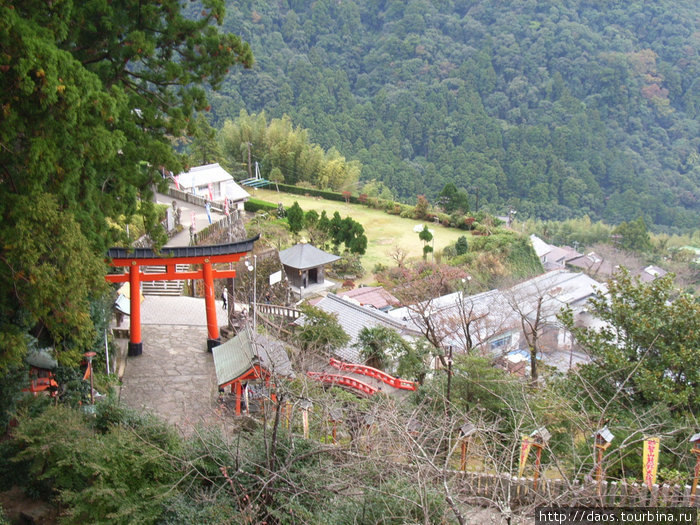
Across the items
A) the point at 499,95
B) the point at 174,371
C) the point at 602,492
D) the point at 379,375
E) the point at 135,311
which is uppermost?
the point at 499,95

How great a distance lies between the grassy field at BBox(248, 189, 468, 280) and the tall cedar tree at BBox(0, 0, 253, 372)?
51.4ft

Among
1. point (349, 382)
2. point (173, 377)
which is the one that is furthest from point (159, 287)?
point (349, 382)

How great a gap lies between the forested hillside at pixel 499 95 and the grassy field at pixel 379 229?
16.4 metres

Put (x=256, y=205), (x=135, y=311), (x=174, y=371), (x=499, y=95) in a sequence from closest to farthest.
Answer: (x=174, y=371) → (x=135, y=311) → (x=256, y=205) → (x=499, y=95)

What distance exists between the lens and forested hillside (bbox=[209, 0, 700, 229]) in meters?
51.1

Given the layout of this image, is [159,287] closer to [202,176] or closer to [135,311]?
[135,311]

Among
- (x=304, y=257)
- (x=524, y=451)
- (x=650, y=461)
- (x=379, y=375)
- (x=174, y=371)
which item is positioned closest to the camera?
(x=650, y=461)

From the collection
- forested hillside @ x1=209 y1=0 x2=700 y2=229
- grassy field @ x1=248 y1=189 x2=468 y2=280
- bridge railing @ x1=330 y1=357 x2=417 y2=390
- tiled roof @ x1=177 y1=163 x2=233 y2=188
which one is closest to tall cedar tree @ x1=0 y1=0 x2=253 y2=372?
bridge railing @ x1=330 y1=357 x2=417 y2=390

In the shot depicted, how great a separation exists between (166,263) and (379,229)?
18630 millimetres

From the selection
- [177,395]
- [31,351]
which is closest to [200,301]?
[177,395]

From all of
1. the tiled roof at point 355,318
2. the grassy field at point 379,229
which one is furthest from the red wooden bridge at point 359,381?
the grassy field at point 379,229

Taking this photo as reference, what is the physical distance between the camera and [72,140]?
285 inches

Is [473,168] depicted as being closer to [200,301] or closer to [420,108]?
[420,108]

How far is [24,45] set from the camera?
6.67 metres
